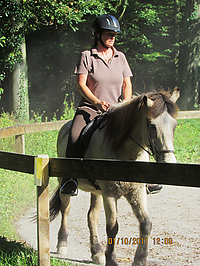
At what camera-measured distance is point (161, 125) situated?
9.68ft

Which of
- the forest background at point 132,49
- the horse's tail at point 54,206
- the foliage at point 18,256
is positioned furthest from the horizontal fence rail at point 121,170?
the forest background at point 132,49

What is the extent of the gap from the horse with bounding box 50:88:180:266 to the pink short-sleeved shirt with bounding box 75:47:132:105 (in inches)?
14.3

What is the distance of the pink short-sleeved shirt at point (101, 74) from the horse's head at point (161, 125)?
87cm

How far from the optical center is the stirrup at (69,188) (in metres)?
3.80

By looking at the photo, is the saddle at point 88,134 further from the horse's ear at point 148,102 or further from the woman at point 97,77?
the horse's ear at point 148,102

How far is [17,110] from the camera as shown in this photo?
13.8 meters

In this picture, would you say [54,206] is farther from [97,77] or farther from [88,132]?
[97,77]

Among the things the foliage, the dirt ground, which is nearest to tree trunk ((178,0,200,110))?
the dirt ground

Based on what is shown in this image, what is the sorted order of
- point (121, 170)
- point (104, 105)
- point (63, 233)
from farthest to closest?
point (63, 233)
point (104, 105)
point (121, 170)

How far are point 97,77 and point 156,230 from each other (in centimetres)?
252

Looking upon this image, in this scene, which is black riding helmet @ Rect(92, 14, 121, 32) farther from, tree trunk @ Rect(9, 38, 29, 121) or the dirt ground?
tree trunk @ Rect(9, 38, 29, 121)

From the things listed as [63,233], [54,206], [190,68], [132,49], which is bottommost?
[63,233]

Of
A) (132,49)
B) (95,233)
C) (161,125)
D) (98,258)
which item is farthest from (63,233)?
(132,49)

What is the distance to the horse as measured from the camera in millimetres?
2959
